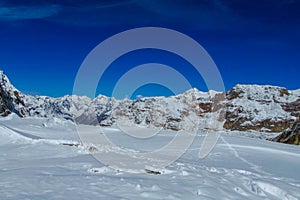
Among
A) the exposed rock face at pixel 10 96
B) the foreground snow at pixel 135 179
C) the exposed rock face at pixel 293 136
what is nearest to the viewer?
the foreground snow at pixel 135 179

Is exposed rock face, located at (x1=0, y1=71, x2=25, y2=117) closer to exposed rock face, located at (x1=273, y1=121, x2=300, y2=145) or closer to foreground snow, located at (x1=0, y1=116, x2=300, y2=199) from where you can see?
foreground snow, located at (x1=0, y1=116, x2=300, y2=199)

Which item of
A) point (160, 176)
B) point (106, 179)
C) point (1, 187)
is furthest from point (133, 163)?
point (1, 187)

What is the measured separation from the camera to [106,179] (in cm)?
949

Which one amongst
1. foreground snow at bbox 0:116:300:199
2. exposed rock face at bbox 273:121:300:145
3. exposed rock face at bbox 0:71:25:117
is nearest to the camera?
foreground snow at bbox 0:116:300:199

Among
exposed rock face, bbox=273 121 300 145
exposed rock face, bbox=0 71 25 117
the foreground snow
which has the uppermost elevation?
exposed rock face, bbox=0 71 25 117

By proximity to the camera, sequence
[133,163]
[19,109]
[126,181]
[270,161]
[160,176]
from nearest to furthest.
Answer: [126,181] < [160,176] < [133,163] < [270,161] < [19,109]

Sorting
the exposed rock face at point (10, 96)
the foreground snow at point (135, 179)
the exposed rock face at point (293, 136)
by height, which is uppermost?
the exposed rock face at point (10, 96)

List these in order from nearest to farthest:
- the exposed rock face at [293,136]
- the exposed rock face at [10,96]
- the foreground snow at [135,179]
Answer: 1. the foreground snow at [135,179]
2. the exposed rock face at [293,136]
3. the exposed rock face at [10,96]

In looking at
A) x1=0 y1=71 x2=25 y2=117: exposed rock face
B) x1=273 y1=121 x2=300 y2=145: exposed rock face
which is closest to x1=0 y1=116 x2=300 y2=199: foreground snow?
x1=273 y1=121 x2=300 y2=145: exposed rock face

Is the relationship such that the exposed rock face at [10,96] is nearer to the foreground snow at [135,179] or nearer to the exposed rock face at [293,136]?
the foreground snow at [135,179]

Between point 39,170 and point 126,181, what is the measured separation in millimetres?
2982

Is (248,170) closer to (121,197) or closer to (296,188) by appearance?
(296,188)

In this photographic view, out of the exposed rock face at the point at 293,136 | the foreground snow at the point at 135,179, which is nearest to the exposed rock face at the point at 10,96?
the foreground snow at the point at 135,179

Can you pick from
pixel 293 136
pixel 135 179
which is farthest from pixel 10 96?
pixel 135 179
